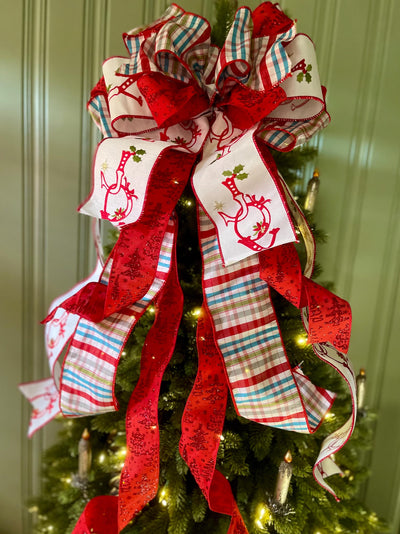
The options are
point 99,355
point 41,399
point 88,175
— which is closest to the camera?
point 99,355

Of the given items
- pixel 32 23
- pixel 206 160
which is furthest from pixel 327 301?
pixel 32 23

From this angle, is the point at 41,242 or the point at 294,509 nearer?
the point at 294,509

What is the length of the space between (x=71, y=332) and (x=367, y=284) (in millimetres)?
787

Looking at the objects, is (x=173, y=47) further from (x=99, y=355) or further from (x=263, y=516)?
(x=263, y=516)

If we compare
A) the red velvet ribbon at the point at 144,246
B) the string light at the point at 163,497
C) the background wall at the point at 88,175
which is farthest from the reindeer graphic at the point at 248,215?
the background wall at the point at 88,175

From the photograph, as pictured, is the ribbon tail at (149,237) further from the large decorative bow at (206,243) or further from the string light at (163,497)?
the string light at (163,497)

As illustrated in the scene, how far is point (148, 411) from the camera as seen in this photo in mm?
665

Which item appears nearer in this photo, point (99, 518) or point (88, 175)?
point (99, 518)

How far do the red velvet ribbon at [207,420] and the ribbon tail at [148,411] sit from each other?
0.05 metres

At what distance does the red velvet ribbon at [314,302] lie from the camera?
0.62m

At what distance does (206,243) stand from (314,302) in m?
0.19

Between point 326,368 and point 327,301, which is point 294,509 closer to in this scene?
point 326,368

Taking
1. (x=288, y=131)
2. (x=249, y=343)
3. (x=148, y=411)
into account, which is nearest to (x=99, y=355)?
(x=148, y=411)

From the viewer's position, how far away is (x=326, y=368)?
87 cm
